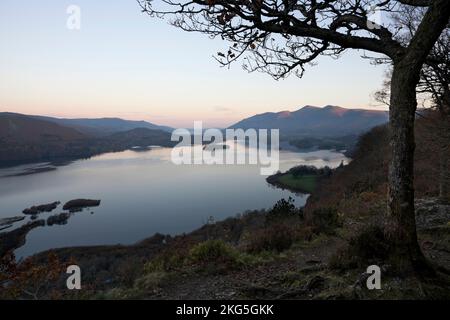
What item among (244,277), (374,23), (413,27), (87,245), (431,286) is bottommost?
(87,245)

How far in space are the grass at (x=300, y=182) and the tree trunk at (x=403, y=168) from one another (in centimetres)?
5842

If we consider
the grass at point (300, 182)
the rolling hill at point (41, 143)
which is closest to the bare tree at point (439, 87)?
the grass at point (300, 182)

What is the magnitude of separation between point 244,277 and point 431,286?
3.32 meters

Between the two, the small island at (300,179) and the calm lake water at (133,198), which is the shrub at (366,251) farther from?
the small island at (300,179)

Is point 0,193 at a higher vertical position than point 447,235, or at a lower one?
lower

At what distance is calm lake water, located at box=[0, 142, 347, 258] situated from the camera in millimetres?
41438

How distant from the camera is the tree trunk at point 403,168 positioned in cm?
455

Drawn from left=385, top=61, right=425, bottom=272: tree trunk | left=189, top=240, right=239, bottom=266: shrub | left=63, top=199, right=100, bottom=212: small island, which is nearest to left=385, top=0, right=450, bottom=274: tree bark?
left=385, top=61, right=425, bottom=272: tree trunk

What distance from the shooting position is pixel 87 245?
124 feet

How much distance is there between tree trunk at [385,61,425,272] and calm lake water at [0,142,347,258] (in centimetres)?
3772

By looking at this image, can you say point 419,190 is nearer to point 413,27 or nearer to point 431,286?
point 413,27

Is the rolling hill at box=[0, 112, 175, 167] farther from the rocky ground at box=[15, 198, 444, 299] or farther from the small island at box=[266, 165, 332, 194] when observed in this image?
the rocky ground at box=[15, 198, 444, 299]
